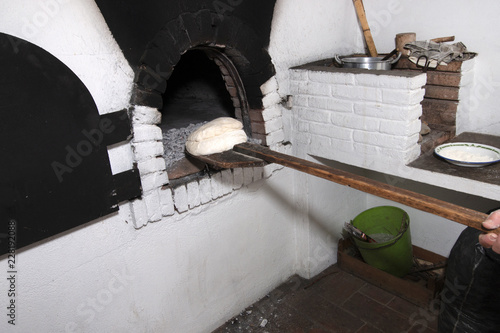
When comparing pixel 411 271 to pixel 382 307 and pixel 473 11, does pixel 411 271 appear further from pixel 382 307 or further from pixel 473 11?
pixel 473 11

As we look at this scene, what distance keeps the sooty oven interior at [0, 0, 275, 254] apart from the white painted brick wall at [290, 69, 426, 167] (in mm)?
433

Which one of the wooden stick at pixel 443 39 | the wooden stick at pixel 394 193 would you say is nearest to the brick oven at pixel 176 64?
the wooden stick at pixel 394 193

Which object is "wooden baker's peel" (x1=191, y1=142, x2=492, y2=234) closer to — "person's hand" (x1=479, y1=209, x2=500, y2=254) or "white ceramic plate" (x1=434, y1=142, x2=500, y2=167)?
"person's hand" (x1=479, y1=209, x2=500, y2=254)

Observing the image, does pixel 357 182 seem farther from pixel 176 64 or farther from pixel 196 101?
pixel 196 101

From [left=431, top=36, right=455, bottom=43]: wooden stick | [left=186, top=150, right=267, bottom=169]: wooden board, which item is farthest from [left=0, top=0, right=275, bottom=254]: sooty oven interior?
[left=431, top=36, right=455, bottom=43]: wooden stick

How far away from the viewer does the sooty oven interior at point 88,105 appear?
1685 mm

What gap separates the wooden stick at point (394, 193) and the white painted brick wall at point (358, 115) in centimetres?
79

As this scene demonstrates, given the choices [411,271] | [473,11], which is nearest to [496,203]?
[411,271]

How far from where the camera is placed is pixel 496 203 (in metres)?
2.82

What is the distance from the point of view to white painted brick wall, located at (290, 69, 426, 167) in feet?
7.72

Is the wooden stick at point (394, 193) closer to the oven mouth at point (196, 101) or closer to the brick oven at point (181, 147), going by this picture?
the brick oven at point (181, 147)

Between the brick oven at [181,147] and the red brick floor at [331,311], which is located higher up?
the brick oven at [181,147]

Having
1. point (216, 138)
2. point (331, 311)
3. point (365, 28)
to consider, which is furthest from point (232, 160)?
point (365, 28)

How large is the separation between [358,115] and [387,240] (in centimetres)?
133
